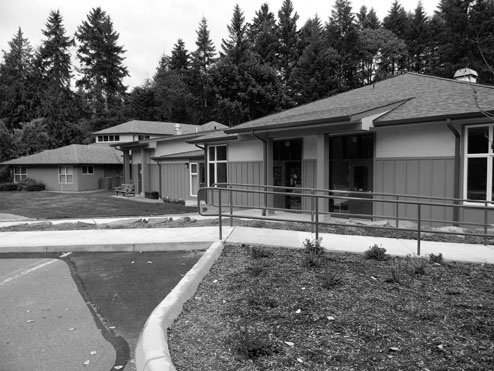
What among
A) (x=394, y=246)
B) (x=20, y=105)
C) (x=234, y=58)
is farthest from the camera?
(x=20, y=105)

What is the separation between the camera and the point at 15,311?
468 centimetres

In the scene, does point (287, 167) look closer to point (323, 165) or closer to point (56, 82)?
point (323, 165)

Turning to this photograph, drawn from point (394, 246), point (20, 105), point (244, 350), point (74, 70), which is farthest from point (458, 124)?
point (74, 70)

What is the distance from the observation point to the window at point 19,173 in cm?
3834

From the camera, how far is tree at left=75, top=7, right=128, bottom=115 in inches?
2692

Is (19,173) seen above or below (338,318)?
above

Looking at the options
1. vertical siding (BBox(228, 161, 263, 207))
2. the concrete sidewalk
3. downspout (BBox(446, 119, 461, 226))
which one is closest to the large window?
downspout (BBox(446, 119, 461, 226))

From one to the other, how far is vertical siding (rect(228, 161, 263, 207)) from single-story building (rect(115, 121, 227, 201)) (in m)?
4.76

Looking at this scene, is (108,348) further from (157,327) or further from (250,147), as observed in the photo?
(250,147)

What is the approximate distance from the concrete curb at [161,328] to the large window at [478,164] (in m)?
8.68

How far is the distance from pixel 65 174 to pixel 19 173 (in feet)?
21.0

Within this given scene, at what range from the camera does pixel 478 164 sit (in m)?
10.6

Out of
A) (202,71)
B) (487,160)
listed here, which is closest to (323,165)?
(487,160)

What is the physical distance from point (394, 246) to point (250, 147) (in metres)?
10.1
